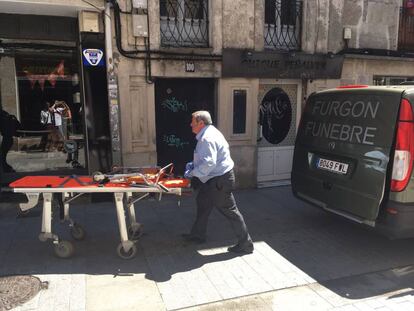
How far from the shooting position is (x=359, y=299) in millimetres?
3705

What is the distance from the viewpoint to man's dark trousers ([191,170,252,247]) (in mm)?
4570

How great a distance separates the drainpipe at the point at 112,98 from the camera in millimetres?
6345

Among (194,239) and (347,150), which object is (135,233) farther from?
(347,150)

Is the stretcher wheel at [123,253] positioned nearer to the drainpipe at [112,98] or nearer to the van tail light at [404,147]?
the drainpipe at [112,98]

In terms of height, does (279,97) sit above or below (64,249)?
above

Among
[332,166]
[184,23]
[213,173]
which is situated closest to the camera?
[213,173]

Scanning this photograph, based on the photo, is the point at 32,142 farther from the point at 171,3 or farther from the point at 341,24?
the point at 341,24

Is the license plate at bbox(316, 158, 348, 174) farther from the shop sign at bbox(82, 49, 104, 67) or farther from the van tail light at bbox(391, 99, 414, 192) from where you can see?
the shop sign at bbox(82, 49, 104, 67)

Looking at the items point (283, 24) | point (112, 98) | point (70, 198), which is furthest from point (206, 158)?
point (283, 24)

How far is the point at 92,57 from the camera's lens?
21.0 feet

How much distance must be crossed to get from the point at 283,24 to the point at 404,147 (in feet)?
15.1

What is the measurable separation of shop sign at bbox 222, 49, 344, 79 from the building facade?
2 cm

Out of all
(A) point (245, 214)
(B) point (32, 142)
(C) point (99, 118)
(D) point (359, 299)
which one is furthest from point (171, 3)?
(D) point (359, 299)

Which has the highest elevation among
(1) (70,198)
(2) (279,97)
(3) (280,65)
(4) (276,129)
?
(3) (280,65)
